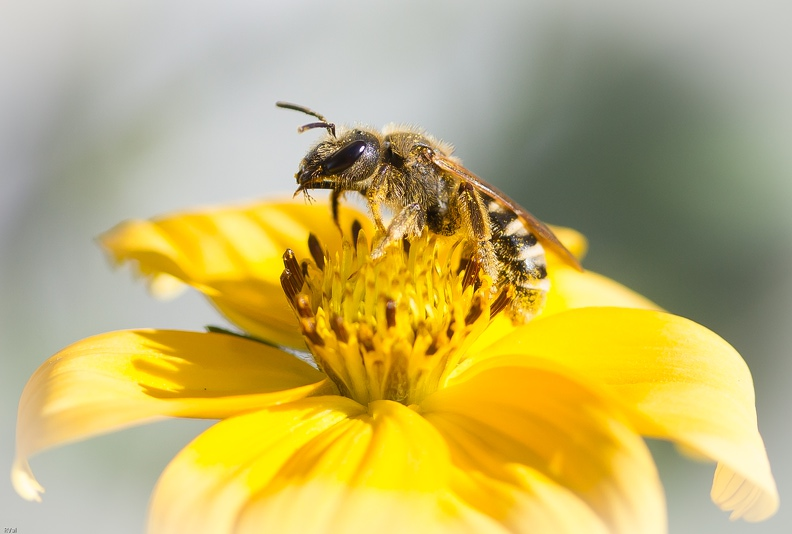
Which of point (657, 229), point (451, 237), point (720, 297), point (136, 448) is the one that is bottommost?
point (136, 448)

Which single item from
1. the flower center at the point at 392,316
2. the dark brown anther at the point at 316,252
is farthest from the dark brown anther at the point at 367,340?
the dark brown anther at the point at 316,252

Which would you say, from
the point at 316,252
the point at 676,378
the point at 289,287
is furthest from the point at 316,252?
the point at 676,378

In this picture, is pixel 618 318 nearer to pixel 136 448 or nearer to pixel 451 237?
pixel 451 237

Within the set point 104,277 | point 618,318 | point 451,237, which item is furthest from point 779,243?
point 104,277

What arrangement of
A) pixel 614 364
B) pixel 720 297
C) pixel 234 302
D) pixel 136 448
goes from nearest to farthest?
1. pixel 614 364
2. pixel 234 302
3. pixel 136 448
4. pixel 720 297

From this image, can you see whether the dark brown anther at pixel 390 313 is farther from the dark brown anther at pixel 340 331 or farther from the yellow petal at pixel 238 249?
the yellow petal at pixel 238 249

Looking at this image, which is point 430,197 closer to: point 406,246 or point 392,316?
point 406,246
